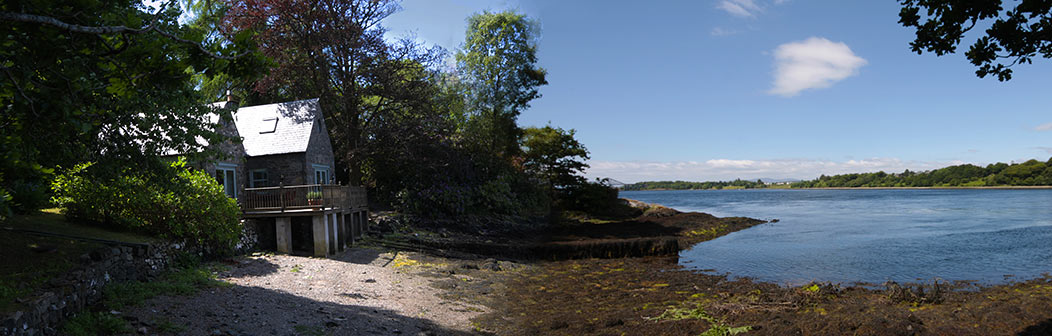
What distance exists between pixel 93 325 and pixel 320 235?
10.1 metres

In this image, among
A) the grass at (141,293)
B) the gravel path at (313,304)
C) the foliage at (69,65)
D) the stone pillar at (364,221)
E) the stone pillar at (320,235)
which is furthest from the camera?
the stone pillar at (364,221)

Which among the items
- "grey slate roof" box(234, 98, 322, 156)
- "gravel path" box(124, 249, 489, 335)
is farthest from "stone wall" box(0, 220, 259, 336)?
"grey slate roof" box(234, 98, 322, 156)

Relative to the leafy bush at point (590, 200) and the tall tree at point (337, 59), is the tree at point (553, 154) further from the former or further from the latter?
the tall tree at point (337, 59)

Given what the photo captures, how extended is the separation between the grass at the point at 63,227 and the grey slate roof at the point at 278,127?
980 cm

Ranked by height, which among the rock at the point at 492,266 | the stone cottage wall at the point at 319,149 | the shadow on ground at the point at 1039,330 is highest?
the stone cottage wall at the point at 319,149

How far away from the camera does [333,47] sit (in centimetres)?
2716

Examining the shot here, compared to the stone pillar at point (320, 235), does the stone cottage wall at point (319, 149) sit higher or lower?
higher

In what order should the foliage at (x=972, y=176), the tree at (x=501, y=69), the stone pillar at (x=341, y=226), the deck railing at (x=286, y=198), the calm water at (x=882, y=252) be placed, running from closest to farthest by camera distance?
the calm water at (x=882, y=252), the deck railing at (x=286, y=198), the stone pillar at (x=341, y=226), the tree at (x=501, y=69), the foliage at (x=972, y=176)

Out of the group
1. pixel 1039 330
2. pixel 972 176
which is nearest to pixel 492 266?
pixel 1039 330

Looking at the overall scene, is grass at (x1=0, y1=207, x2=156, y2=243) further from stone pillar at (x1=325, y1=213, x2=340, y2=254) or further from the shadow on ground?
the shadow on ground

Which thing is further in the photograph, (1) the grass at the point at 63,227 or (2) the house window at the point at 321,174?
(2) the house window at the point at 321,174

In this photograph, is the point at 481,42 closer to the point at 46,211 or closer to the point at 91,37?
the point at 46,211

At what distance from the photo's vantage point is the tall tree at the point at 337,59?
26.9 m

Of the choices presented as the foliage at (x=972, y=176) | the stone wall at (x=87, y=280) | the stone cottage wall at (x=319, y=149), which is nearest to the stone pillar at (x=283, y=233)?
A: the stone wall at (x=87, y=280)
